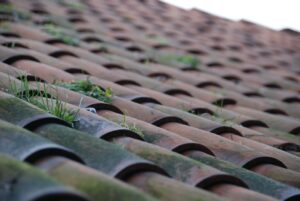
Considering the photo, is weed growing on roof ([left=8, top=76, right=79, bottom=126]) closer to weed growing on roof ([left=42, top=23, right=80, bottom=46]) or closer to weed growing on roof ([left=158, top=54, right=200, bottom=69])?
weed growing on roof ([left=42, top=23, right=80, bottom=46])

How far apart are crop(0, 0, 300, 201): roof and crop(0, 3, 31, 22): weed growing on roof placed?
0.02 m

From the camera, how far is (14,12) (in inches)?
169

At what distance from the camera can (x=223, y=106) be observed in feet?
10.3

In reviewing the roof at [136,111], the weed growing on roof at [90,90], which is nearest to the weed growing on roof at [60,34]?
the roof at [136,111]

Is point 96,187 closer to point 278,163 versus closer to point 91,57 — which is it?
point 278,163

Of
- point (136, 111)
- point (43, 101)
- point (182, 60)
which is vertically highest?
point (43, 101)

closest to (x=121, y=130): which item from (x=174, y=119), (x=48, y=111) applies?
(x=48, y=111)

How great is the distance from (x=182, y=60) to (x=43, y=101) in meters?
2.35

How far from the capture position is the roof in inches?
54.2

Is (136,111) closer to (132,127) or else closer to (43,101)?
(132,127)

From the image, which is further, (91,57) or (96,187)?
(91,57)

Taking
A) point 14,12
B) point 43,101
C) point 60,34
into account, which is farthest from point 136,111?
point 14,12

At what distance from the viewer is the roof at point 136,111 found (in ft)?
4.52

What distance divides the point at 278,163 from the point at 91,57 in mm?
1770
